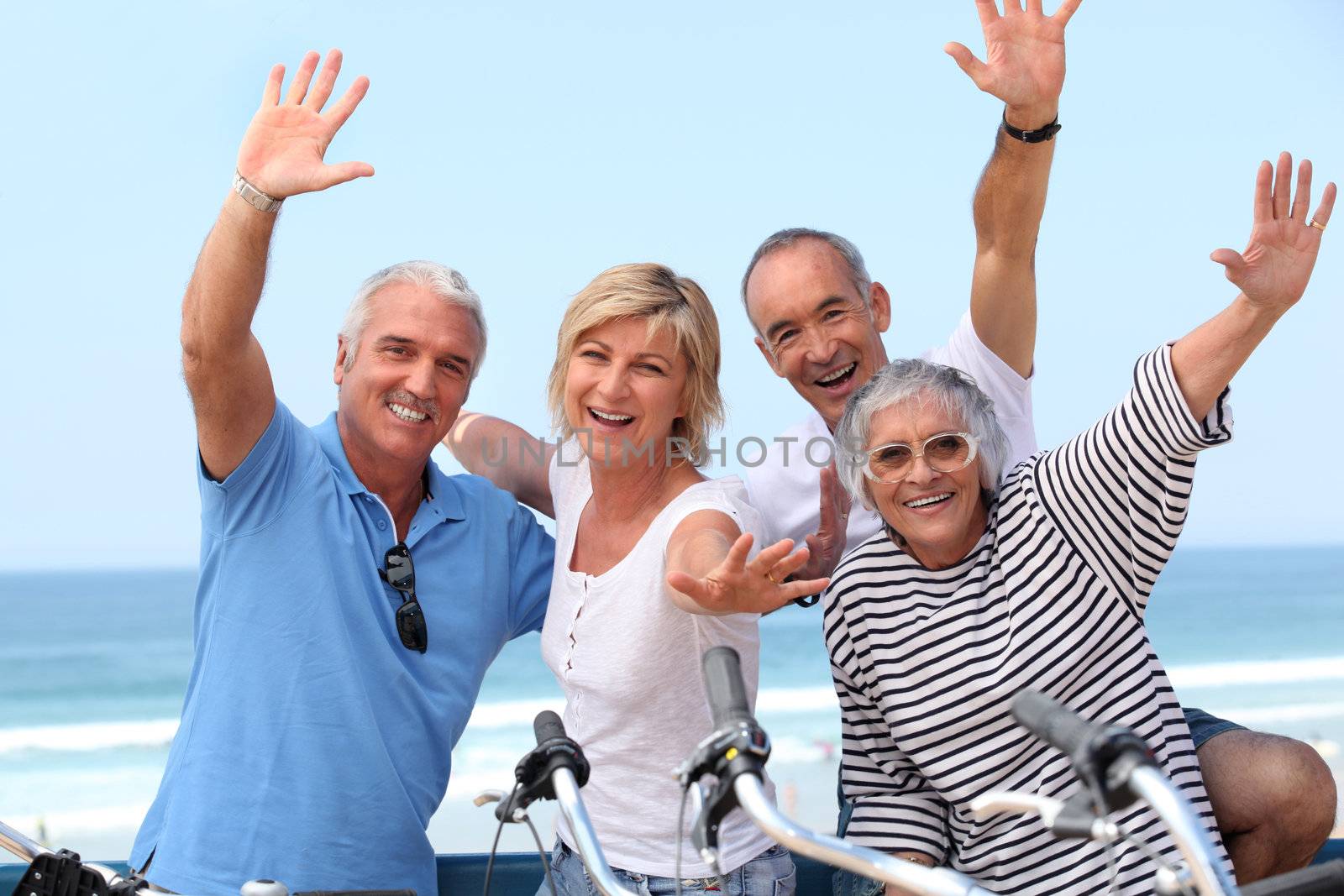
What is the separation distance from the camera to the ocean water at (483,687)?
13969 mm

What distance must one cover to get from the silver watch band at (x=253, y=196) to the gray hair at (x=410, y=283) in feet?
1.99

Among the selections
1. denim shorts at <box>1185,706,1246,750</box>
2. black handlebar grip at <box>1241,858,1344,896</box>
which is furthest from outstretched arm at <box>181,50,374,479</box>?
denim shorts at <box>1185,706,1246,750</box>

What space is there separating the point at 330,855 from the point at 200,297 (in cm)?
115

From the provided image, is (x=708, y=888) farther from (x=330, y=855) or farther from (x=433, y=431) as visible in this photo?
(x=433, y=431)

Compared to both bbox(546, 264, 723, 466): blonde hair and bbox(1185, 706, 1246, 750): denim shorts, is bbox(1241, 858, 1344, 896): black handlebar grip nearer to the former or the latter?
bbox(1185, 706, 1246, 750): denim shorts

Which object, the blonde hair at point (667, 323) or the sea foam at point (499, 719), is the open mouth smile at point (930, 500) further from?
the sea foam at point (499, 719)

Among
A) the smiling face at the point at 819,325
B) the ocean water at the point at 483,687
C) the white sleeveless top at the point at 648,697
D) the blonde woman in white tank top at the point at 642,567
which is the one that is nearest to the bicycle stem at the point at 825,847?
the blonde woman in white tank top at the point at 642,567

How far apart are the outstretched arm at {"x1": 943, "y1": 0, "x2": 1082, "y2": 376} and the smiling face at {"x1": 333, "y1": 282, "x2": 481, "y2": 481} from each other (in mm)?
1284

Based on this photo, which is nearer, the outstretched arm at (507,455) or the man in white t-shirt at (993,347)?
the man in white t-shirt at (993,347)

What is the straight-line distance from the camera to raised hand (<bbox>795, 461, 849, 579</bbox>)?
312cm

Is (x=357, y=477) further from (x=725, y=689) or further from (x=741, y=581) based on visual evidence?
(x=725, y=689)

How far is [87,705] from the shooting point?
18766 mm

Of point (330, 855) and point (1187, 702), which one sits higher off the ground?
point (1187, 702)

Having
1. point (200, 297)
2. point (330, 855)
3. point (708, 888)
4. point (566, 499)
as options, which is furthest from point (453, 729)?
point (200, 297)
